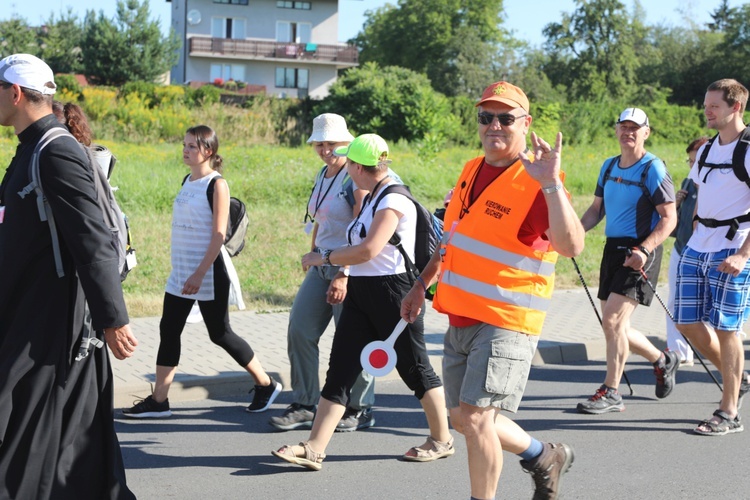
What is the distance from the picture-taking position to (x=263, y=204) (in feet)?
60.0

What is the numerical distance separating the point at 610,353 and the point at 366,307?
220 centimetres

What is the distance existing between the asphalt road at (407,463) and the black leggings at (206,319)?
0.47 m

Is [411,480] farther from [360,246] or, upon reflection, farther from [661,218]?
[661,218]

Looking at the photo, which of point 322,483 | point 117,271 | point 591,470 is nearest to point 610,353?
point 591,470

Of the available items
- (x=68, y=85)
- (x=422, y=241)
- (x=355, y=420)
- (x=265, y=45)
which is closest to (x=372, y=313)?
(x=422, y=241)

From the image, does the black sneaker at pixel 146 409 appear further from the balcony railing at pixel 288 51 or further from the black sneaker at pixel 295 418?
the balcony railing at pixel 288 51

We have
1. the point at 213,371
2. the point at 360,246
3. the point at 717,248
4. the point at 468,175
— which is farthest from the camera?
the point at 213,371

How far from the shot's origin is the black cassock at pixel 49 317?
3.74 metres

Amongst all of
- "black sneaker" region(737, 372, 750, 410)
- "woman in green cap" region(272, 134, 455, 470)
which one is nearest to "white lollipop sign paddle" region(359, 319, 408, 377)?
"woman in green cap" region(272, 134, 455, 470)

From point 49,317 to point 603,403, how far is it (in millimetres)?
4473

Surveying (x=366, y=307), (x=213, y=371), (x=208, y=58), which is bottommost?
(x=213, y=371)

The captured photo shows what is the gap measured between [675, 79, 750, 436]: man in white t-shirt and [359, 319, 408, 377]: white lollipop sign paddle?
250cm

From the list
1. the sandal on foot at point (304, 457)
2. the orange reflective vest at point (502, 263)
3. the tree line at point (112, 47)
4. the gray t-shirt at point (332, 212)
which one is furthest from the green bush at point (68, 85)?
the orange reflective vest at point (502, 263)

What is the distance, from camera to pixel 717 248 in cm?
652
